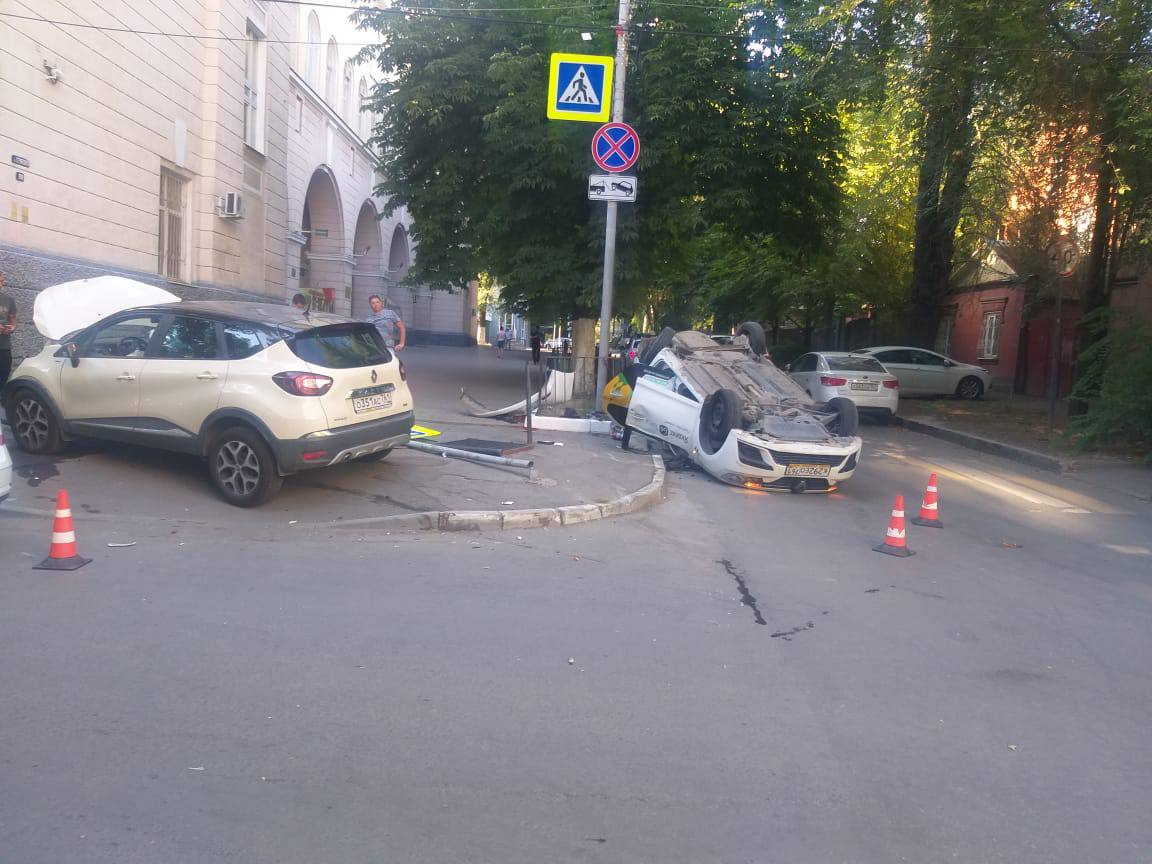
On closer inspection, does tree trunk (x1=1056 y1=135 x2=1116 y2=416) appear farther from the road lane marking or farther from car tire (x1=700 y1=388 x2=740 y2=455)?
car tire (x1=700 y1=388 x2=740 y2=455)

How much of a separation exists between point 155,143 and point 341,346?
10749 mm

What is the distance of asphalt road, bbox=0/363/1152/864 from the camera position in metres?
3.47

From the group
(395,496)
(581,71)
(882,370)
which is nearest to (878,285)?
(882,370)

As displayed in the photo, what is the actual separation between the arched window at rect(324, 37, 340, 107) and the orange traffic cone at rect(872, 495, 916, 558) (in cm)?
2712

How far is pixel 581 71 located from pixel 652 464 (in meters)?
5.93

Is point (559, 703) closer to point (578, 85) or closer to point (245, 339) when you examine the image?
point (245, 339)

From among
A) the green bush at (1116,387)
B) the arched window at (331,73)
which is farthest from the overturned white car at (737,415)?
the arched window at (331,73)

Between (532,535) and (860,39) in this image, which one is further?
(860,39)

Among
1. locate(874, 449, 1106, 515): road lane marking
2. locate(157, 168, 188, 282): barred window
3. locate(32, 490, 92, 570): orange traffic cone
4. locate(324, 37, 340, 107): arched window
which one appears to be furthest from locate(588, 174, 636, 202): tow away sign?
locate(324, 37, 340, 107): arched window

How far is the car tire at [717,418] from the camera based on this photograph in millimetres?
10438

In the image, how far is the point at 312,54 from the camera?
29031mm

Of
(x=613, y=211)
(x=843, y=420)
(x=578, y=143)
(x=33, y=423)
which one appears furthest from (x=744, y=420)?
(x=578, y=143)

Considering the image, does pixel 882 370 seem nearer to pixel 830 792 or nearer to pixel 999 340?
pixel 999 340

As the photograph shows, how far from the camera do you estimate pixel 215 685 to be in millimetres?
4617
